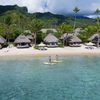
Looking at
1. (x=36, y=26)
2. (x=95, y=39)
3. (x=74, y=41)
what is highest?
(x=36, y=26)

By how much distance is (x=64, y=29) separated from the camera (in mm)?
80062

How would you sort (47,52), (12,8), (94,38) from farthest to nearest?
(12,8) → (94,38) → (47,52)

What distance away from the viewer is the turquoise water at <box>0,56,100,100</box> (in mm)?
26938

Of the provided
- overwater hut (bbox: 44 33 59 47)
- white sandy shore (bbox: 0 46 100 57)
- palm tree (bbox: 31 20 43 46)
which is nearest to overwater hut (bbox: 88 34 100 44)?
white sandy shore (bbox: 0 46 100 57)

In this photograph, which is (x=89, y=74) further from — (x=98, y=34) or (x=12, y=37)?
(x=12, y=37)

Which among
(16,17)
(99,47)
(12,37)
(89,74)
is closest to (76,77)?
(89,74)

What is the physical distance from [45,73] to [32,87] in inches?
366

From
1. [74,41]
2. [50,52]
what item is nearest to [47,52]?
[50,52]

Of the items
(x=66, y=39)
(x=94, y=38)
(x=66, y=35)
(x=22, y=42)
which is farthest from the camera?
(x=66, y=35)

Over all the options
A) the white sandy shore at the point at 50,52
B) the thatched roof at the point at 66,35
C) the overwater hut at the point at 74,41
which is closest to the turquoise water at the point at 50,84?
the white sandy shore at the point at 50,52

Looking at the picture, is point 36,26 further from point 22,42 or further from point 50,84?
point 50,84

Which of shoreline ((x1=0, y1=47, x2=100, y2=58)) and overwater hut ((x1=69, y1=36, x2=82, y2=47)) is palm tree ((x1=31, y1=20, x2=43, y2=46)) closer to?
overwater hut ((x1=69, y1=36, x2=82, y2=47))

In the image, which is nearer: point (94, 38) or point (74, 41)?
point (74, 41)

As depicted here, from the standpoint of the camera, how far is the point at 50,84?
1265 inches
